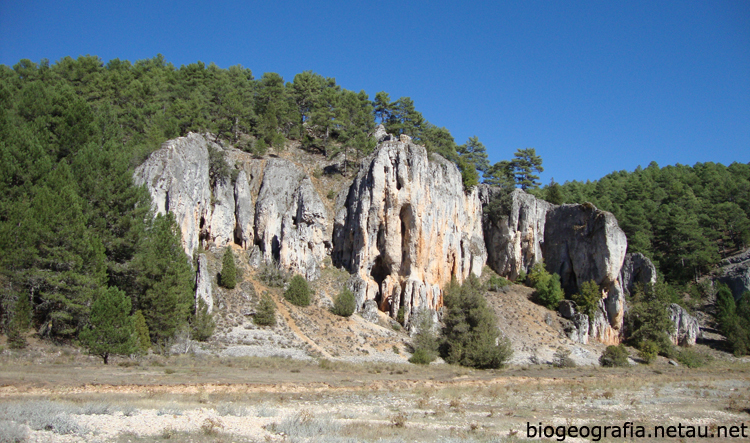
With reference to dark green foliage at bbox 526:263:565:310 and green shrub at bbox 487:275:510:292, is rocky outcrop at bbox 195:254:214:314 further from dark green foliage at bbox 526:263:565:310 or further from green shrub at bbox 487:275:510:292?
dark green foliage at bbox 526:263:565:310

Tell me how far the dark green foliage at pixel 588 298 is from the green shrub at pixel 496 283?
8.61 meters

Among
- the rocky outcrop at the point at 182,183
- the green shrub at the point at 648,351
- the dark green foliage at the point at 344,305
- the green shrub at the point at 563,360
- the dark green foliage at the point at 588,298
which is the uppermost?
the rocky outcrop at the point at 182,183

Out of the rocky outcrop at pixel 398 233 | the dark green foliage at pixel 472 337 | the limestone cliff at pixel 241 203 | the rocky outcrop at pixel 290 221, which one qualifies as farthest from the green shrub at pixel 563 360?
the limestone cliff at pixel 241 203

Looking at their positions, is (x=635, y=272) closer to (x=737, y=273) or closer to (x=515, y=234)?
(x=737, y=273)

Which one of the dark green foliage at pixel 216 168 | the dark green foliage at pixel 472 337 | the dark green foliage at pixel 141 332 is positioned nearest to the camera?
the dark green foliage at pixel 141 332

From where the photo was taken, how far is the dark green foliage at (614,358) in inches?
1877

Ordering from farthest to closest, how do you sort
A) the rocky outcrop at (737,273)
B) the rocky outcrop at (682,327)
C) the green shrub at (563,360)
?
the rocky outcrop at (737,273) < the rocky outcrop at (682,327) < the green shrub at (563,360)

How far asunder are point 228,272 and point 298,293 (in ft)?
22.2

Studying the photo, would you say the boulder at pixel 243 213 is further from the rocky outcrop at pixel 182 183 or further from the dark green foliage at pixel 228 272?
the dark green foliage at pixel 228 272

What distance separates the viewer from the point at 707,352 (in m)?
56.0

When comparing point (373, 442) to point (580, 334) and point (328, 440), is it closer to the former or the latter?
point (328, 440)

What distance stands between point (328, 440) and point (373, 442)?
139cm

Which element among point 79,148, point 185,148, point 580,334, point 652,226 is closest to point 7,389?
point 79,148

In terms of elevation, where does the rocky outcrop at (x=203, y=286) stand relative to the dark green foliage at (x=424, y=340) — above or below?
above
